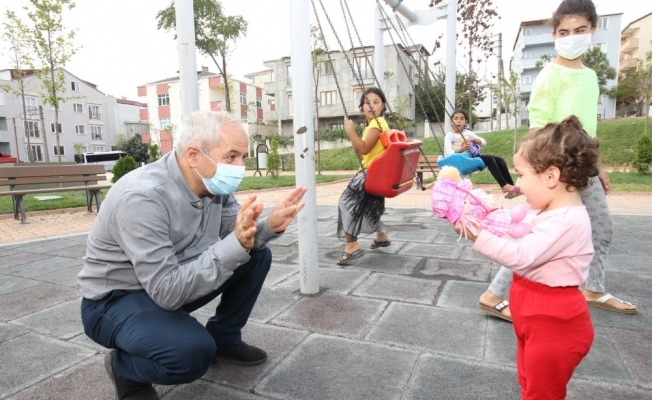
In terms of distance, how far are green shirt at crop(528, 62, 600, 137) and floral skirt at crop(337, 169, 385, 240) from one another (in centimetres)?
163

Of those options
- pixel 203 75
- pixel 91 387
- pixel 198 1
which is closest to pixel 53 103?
pixel 198 1

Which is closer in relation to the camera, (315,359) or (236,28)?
(315,359)

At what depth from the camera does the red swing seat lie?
10.3 feet

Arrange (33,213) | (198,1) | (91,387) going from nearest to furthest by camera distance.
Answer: (91,387) → (33,213) → (198,1)

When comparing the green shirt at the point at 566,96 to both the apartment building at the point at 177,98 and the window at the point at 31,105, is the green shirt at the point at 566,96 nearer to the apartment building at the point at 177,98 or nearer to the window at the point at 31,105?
the apartment building at the point at 177,98

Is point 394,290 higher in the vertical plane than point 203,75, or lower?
lower

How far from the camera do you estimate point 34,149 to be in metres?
42.8

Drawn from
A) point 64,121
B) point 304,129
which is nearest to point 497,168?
point 304,129

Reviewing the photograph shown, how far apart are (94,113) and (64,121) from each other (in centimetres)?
488

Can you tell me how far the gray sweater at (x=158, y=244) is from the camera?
1500 mm

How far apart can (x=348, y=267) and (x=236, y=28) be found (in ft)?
75.5

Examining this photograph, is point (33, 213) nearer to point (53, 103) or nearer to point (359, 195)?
point (359, 195)

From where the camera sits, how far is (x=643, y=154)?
11.0 metres

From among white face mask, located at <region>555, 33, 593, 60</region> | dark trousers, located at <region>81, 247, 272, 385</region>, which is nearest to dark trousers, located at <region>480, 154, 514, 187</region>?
white face mask, located at <region>555, 33, 593, 60</region>
